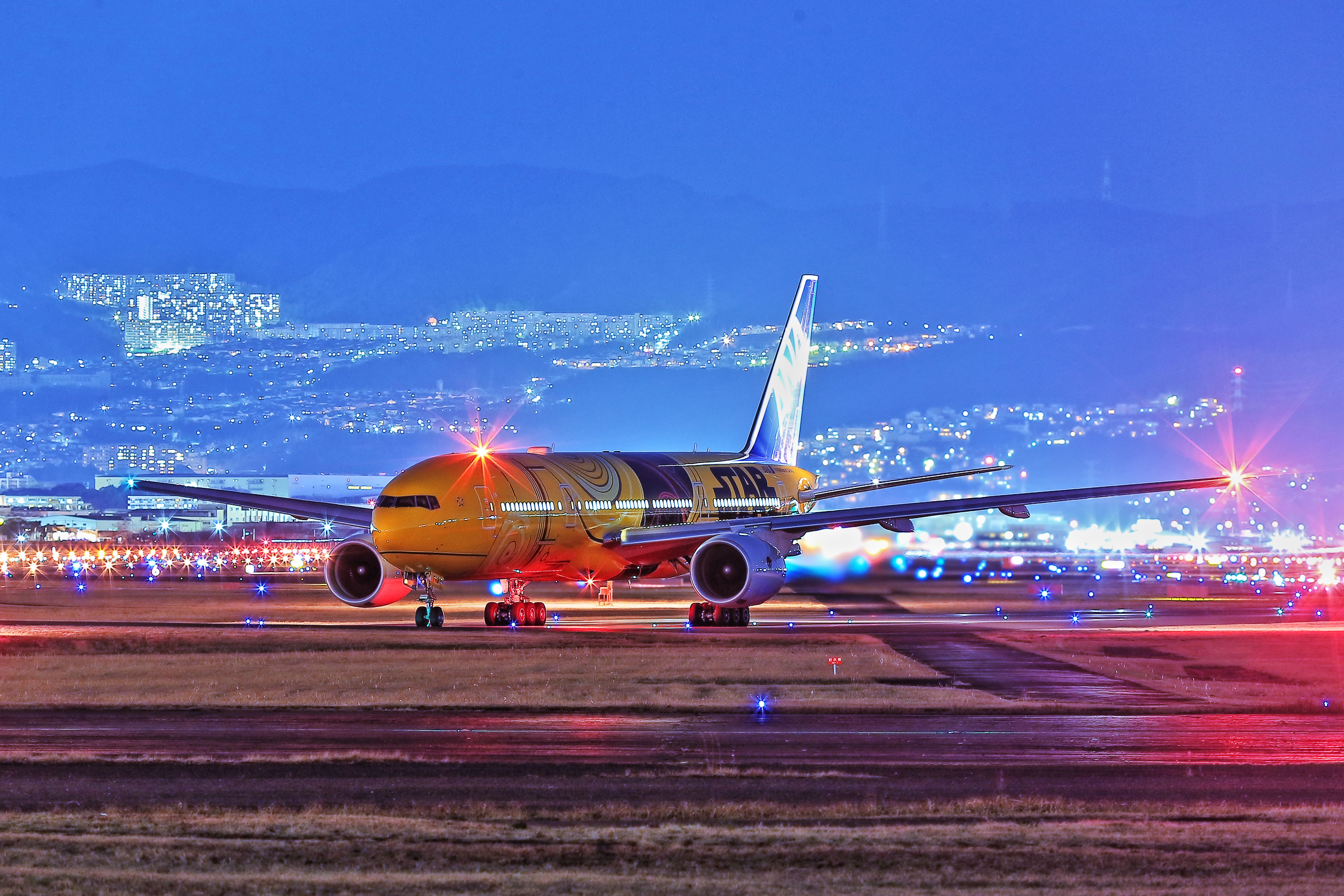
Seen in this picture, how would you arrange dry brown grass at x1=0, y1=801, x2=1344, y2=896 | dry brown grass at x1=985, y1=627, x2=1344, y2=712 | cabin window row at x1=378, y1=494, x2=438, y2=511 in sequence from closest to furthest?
dry brown grass at x1=0, y1=801, x2=1344, y2=896, dry brown grass at x1=985, y1=627, x2=1344, y2=712, cabin window row at x1=378, y1=494, x2=438, y2=511

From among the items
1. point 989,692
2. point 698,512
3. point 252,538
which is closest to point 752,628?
point 698,512

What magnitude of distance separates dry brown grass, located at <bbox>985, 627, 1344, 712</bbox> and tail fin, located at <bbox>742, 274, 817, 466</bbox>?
1979cm

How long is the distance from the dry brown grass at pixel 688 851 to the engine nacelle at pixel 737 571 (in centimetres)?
2331

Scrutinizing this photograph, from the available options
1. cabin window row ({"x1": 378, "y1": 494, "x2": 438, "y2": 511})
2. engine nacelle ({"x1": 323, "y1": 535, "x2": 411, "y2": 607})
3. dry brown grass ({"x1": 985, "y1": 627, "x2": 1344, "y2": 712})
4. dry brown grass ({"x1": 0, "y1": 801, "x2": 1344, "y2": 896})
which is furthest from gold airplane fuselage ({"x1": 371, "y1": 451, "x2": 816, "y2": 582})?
dry brown grass ({"x1": 0, "y1": 801, "x2": 1344, "y2": 896})

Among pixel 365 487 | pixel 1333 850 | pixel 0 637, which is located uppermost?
pixel 365 487

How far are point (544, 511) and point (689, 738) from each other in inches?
785

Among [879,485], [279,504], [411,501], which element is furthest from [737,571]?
[279,504]

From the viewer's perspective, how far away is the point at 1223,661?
32.2m

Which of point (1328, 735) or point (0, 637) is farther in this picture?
point (0, 637)

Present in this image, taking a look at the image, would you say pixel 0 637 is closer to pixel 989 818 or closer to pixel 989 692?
pixel 989 692

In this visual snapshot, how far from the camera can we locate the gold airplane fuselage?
3853 cm

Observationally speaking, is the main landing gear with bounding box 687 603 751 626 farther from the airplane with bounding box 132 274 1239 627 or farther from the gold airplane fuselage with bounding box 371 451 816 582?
the gold airplane fuselage with bounding box 371 451 816 582

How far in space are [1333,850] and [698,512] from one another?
112 ft

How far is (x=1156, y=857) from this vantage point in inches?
558
